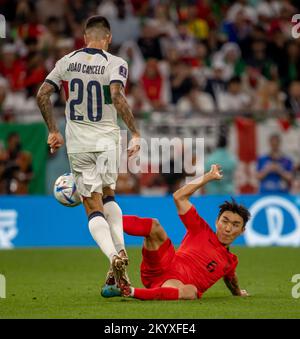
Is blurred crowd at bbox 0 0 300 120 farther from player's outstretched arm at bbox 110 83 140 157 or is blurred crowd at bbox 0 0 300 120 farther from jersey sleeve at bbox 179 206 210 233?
jersey sleeve at bbox 179 206 210 233

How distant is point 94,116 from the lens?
9.96m

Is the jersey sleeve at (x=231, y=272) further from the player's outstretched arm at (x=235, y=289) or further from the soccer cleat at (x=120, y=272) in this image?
the soccer cleat at (x=120, y=272)

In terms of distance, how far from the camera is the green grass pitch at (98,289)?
8438 mm

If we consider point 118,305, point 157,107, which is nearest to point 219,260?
point 118,305

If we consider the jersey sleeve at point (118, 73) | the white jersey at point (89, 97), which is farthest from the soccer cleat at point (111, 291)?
the jersey sleeve at point (118, 73)

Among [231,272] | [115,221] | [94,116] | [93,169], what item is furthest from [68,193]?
[231,272]

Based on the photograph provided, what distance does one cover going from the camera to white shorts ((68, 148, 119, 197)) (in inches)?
388

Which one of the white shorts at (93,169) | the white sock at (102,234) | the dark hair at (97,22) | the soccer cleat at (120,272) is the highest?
the dark hair at (97,22)

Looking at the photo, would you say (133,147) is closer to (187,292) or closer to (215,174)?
(215,174)

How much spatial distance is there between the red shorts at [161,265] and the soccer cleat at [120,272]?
43 cm

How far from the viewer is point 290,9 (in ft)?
71.1

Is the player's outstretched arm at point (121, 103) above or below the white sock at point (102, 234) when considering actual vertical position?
above

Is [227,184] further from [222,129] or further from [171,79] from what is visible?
[171,79]

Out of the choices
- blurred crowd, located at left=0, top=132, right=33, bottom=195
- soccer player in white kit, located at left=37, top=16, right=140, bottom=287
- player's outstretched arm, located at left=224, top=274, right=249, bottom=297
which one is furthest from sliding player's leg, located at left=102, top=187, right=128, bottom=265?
blurred crowd, located at left=0, top=132, right=33, bottom=195
